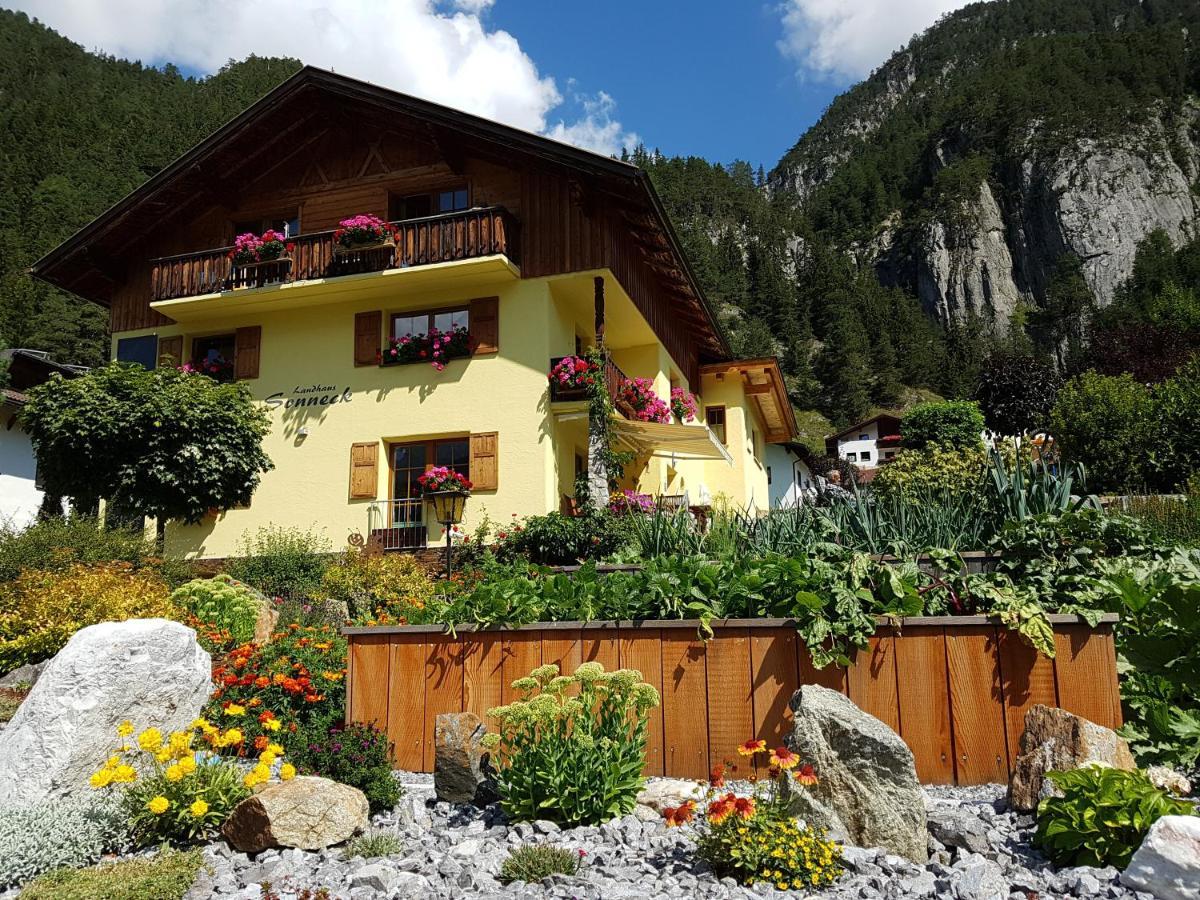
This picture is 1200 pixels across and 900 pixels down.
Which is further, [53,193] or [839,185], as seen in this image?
[839,185]

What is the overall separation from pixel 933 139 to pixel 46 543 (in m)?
126

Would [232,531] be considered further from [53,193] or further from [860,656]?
[53,193]

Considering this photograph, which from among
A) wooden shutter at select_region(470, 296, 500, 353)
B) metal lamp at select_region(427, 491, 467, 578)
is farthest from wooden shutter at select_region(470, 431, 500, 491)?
metal lamp at select_region(427, 491, 467, 578)

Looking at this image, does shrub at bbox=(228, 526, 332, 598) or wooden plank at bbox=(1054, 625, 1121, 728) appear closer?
wooden plank at bbox=(1054, 625, 1121, 728)

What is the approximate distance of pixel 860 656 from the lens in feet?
20.3

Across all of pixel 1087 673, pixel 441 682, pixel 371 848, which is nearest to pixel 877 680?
pixel 1087 673

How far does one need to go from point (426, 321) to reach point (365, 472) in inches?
122

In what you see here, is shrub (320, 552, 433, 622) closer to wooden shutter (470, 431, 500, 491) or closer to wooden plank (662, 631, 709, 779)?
wooden shutter (470, 431, 500, 491)

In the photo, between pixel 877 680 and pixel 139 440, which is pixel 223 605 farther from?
pixel 877 680

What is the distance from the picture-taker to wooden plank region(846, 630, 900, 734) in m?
6.07

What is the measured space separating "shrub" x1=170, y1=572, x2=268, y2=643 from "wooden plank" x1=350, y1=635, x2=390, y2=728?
2.92 metres

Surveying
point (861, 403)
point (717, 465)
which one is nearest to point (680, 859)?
point (717, 465)

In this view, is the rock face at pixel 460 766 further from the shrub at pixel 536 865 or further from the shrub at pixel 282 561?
the shrub at pixel 282 561

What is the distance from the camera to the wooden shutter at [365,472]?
16.6 metres
